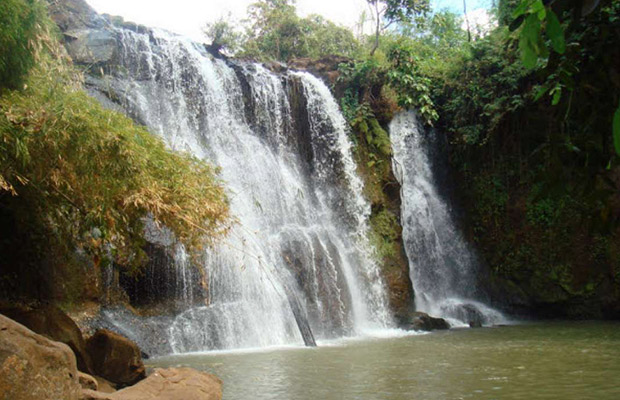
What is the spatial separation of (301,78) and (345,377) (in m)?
10.5

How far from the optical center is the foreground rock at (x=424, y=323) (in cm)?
1131

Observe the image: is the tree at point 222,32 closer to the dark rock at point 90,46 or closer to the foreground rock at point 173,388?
the dark rock at point 90,46

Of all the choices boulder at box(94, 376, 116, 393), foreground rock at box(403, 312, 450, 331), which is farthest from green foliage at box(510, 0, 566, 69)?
foreground rock at box(403, 312, 450, 331)

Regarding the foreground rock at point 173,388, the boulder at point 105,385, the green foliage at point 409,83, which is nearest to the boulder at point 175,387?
the foreground rock at point 173,388

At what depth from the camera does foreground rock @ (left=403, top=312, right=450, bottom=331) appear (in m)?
11.3

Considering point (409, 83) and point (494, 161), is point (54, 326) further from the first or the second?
point (494, 161)

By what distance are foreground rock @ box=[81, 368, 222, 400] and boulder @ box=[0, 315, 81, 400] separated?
1.21 feet

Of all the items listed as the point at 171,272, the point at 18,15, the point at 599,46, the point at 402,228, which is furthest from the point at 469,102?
the point at 599,46

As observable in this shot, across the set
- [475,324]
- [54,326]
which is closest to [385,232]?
[475,324]

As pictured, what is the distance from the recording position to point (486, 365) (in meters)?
6.45

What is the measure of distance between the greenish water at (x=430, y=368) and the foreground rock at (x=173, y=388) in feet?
1.24

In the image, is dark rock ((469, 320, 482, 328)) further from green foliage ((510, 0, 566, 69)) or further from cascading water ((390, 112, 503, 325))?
green foliage ((510, 0, 566, 69))

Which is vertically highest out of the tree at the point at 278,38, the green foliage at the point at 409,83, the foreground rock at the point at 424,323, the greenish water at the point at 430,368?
the tree at the point at 278,38

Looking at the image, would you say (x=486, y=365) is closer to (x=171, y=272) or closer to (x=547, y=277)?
(x=171, y=272)
